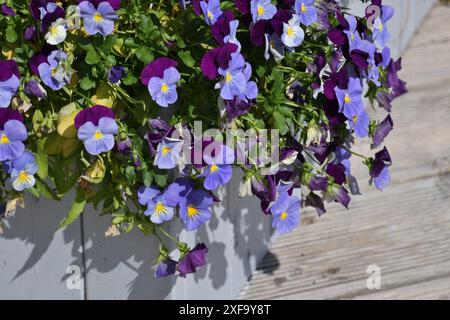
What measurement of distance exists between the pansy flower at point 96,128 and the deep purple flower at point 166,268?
0.92 feet

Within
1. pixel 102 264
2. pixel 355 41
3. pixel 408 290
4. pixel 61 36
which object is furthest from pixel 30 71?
pixel 408 290

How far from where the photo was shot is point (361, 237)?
2547 millimetres

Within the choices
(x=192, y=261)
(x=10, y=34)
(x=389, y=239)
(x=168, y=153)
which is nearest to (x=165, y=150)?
(x=168, y=153)

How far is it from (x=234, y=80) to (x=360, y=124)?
314 millimetres

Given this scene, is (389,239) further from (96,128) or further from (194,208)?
(96,128)

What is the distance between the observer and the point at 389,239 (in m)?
2.53

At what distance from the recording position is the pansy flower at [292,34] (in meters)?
1.74

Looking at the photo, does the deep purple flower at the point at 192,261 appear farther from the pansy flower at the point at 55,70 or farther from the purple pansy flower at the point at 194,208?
the pansy flower at the point at 55,70

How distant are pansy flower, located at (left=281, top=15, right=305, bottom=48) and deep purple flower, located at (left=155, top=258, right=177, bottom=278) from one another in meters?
0.48

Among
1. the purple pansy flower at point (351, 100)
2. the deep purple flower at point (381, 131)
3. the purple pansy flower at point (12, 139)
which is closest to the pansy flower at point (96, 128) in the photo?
the purple pansy flower at point (12, 139)

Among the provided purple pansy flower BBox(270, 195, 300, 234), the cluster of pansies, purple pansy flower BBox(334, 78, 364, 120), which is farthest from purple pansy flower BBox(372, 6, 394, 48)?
purple pansy flower BBox(270, 195, 300, 234)

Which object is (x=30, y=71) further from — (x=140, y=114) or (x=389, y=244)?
(x=389, y=244)

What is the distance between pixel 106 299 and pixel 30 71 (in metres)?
0.59

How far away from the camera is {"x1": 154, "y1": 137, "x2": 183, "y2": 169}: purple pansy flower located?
1.72m
